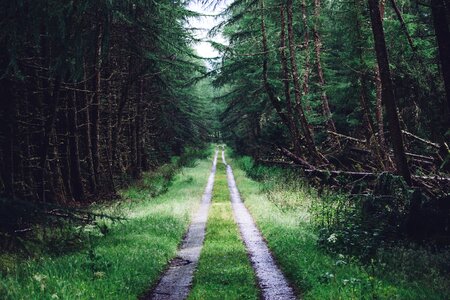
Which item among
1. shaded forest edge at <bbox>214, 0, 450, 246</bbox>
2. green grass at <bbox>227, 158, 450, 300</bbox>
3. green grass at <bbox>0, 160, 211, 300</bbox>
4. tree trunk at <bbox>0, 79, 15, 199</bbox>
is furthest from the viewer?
tree trunk at <bbox>0, 79, 15, 199</bbox>

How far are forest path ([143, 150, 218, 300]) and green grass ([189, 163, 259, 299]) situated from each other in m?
0.20

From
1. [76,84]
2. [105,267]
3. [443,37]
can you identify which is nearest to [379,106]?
[443,37]

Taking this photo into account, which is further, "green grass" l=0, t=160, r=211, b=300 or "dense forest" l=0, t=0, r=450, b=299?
"dense forest" l=0, t=0, r=450, b=299

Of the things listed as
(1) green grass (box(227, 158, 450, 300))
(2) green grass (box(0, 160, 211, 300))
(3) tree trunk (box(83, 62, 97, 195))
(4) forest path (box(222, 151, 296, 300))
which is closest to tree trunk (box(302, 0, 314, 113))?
(4) forest path (box(222, 151, 296, 300))

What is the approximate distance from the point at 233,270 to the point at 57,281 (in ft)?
12.8

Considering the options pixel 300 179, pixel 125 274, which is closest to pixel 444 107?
pixel 300 179

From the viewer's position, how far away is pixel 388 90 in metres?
10.6

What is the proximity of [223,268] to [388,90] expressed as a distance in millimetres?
5880

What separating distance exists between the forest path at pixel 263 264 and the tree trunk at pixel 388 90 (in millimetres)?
4074

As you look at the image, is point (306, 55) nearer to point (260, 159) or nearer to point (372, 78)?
point (372, 78)

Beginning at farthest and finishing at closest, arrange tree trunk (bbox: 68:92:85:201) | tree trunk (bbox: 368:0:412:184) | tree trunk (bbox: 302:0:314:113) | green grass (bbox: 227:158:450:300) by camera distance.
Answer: tree trunk (bbox: 302:0:314:113) → tree trunk (bbox: 68:92:85:201) → tree trunk (bbox: 368:0:412:184) → green grass (bbox: 227:158:450:300)

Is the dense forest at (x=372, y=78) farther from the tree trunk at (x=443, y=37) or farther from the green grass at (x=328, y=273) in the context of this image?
the green grass at (x=328, y=273)

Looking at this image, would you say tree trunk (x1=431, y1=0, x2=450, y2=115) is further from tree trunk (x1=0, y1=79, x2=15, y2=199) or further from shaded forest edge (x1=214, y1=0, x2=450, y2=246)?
tree trunk (x1=0, y1=79, x2=15, y2=199)

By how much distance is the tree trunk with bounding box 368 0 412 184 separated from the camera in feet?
34.8
